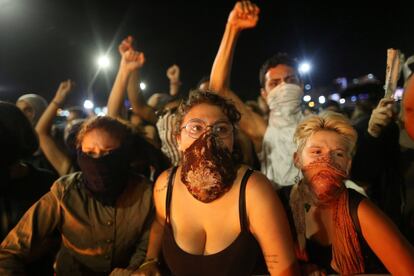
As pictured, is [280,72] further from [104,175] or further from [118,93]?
[104,175]

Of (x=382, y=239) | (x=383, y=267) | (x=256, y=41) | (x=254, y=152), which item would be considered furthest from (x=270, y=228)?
(x=256, y=41)

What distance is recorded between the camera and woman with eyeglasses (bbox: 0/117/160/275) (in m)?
2.50

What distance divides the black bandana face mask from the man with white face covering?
1.01 meters

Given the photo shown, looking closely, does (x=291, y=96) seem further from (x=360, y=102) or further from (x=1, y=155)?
(x=360, y=102)

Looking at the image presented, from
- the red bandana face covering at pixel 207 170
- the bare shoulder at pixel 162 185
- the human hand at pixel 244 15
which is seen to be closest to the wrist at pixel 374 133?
the human hand at pixel 244 15

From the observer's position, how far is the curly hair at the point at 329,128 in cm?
216

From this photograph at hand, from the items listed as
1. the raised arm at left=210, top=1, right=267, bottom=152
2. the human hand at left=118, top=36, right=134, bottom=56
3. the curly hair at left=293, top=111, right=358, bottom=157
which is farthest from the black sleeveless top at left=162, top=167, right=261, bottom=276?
the human hand at left=118, top=36, right=134, bottom=56

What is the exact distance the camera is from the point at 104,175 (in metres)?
2.55

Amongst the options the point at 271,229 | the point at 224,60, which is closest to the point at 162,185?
the point at 271,229

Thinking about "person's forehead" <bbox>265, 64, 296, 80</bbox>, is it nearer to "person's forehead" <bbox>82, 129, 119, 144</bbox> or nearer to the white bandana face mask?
the white bandana face mask

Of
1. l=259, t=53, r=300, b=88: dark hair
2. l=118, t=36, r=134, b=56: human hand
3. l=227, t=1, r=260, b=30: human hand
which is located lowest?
l=259, t=53, r=300, b=88: dark hair

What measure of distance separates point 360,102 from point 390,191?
10.4 feet

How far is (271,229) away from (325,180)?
0.47 meters

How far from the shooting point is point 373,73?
34.3 m
